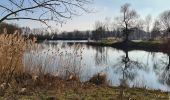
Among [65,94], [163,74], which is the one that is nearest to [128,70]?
[163,74]

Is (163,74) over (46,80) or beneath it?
beneath

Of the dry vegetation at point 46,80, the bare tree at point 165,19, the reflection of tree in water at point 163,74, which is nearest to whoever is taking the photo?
the dry vegetation at point 46,80

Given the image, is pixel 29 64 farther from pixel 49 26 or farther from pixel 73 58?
pixel 49 26

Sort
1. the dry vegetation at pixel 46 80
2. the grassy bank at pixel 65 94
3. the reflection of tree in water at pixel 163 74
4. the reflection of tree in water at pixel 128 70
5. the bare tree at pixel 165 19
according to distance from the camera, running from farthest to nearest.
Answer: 1. the bare tree at pixel 165 19
2. the reflection of tree in water at pixel 128 70
3. the reflection of tree in water at pixel 163 74
4. the dry vegetation at pixel 46 80
5. the grassy bank at pixel 65 94

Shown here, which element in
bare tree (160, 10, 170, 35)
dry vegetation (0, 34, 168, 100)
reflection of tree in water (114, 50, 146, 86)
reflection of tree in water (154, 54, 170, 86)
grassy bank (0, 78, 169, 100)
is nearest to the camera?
grassy bank (0, 78, 169, 100)

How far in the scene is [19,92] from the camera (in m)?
7.01

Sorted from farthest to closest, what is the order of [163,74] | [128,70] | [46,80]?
[128,70] → [163,74] → [46,80]

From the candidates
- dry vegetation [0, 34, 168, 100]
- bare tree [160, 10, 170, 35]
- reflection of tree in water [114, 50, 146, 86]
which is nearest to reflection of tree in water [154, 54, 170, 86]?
reflection of tree in water [114, 50, 146, 86]

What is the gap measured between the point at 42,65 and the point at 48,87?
6.21 ft

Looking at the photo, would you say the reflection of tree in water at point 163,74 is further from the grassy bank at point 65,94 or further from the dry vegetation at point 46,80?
the grassy bank at point 65,94

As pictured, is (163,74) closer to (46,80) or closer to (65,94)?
(46,80)

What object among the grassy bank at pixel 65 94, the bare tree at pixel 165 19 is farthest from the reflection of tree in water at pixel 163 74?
the bare tree at pixel 165 19

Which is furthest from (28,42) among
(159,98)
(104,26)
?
(104,26)

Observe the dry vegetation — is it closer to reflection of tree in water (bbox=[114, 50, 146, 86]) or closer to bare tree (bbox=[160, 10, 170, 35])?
reflection of tree in water (bbox=[114, 50, 146, 86])
